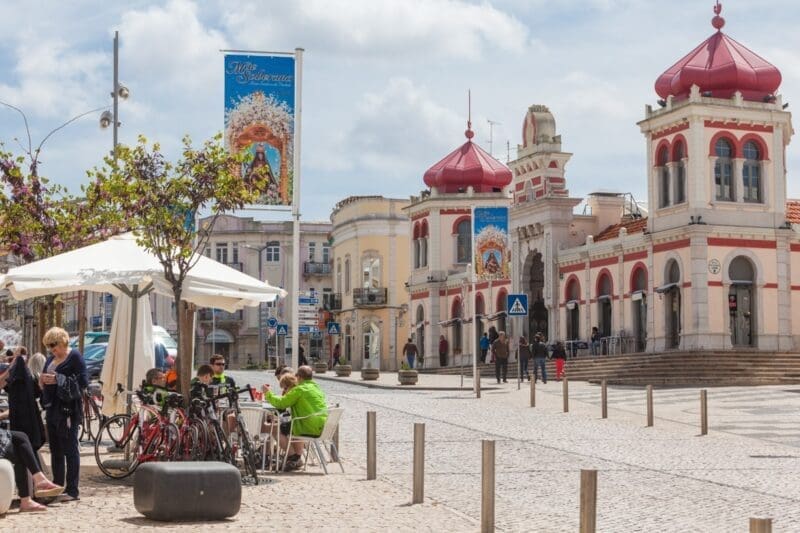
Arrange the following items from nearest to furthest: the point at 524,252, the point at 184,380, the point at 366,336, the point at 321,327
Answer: the point at 184,380 → the point at 524,252 → the point at 366,336 → the point at 321,327

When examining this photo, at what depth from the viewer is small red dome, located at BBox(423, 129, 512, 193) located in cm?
6612

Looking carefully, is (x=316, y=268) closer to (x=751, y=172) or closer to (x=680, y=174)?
(x=680, y=174)

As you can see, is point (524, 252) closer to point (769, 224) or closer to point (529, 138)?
point (529, 138)

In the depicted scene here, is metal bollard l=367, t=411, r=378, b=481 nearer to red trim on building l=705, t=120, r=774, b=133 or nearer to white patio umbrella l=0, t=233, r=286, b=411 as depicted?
white patio umbrella l=0, t=233, r=286, b=411

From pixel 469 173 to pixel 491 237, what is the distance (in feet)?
101

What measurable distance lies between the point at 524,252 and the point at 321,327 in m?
27.3

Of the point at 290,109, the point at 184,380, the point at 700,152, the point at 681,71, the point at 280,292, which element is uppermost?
the point at 681,71

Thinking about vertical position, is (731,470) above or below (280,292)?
below

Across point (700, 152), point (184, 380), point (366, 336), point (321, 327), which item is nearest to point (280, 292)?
point (184, 380)

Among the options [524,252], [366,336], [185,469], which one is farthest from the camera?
[366,336]

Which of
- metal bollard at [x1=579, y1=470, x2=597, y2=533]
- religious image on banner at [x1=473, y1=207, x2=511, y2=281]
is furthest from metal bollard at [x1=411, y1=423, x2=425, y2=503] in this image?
religious image on banner at [x1=473, y1=207, x2=511, y2=281]

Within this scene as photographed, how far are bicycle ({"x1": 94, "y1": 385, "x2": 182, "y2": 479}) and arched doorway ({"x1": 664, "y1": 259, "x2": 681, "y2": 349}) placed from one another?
104 feet

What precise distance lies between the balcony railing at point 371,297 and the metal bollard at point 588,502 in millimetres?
65357

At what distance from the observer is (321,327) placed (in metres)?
82.6
